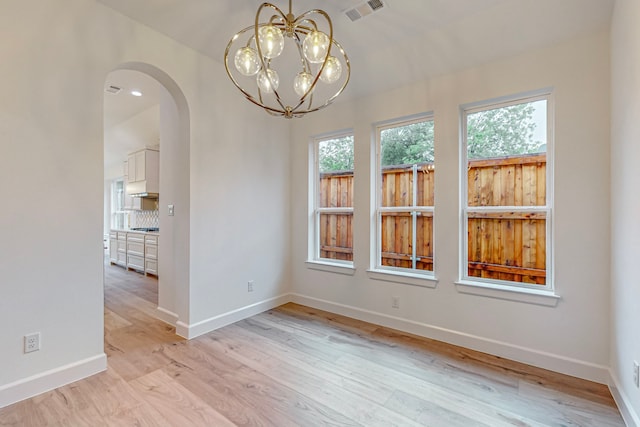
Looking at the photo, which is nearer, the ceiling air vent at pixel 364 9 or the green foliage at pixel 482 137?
the ceiling air vent at pixel 364 9

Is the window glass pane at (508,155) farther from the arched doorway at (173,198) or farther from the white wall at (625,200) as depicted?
the arched doorway at (173,198)

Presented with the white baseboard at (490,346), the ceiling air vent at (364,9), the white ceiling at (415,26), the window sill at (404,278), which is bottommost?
the white baseboard at (490,346)

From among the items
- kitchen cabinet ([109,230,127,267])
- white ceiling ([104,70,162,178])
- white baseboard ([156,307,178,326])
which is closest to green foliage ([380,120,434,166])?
white ceiling ([104,70,162,178])

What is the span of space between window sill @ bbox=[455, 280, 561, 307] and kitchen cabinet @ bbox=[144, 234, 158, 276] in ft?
16.2

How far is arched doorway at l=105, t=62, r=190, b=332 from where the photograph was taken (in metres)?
2.85

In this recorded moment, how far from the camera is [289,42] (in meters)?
2.88

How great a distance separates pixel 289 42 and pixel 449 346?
3275 mm

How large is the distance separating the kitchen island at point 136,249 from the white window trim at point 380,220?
3.63 m

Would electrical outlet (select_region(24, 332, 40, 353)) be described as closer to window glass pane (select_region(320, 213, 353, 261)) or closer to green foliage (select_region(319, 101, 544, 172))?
window glass pane (select_region(320, 213, 353, 261))

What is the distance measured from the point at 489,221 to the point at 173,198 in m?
3.22

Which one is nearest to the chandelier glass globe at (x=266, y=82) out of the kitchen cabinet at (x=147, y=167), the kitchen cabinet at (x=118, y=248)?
the kitchen cabinet at (x=147, y=167)

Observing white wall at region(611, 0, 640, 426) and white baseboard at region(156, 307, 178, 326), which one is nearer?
white wall at region(611, 0, 640, 426)

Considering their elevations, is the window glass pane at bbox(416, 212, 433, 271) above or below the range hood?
below

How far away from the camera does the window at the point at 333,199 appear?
12.0 ft
